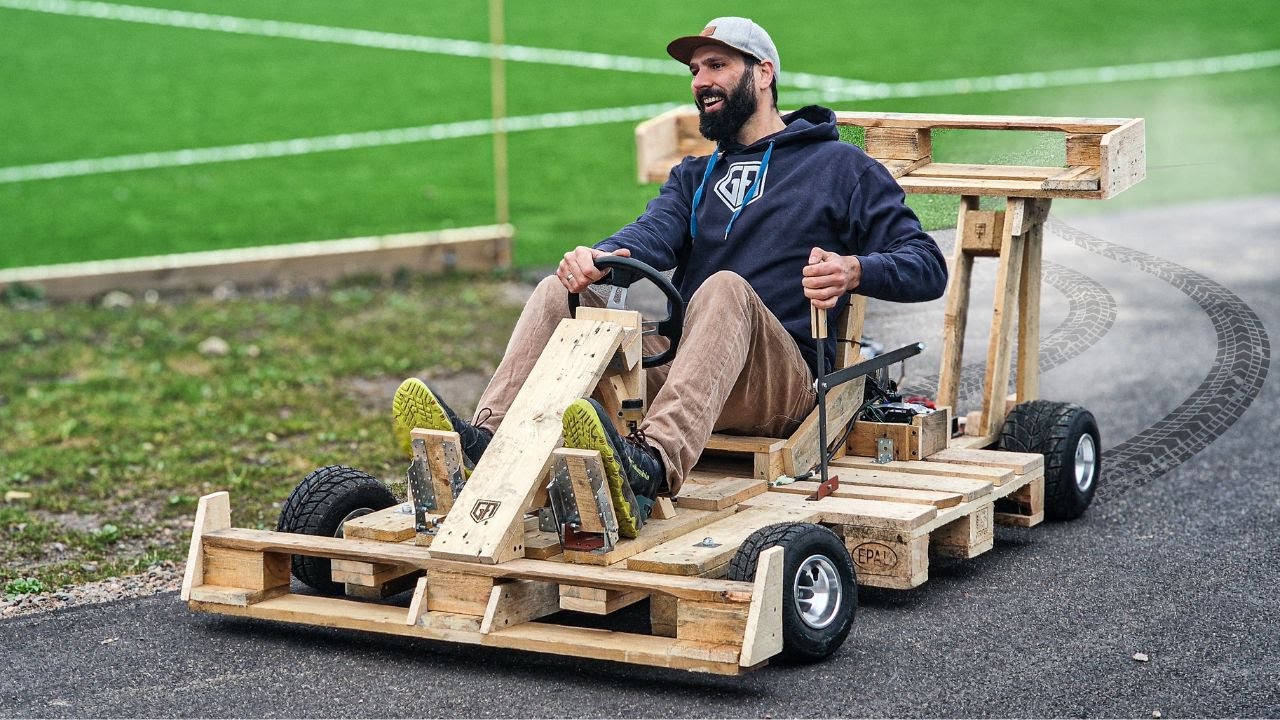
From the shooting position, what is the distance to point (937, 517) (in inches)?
229

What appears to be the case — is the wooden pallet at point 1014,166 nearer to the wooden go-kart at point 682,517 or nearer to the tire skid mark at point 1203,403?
the wooden go-kart at point 682,517

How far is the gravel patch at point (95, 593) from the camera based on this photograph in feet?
20.0

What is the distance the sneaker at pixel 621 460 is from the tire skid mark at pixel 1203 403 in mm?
2821

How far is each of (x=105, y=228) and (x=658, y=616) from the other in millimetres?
10021

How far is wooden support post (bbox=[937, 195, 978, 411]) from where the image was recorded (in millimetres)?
7074

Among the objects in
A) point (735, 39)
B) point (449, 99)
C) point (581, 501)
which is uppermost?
point (449, 99)

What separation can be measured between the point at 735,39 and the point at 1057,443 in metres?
2.11

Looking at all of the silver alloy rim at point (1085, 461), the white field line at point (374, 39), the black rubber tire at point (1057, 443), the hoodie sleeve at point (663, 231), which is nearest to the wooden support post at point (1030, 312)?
the black rubber tire at point (1057, 443)

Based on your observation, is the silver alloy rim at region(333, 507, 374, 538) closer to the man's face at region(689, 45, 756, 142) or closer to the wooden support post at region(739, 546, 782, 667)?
the wooden support post at region(739, 546, 782, 667)

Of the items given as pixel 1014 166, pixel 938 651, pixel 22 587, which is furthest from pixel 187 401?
pixel 938 651

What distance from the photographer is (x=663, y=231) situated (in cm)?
636

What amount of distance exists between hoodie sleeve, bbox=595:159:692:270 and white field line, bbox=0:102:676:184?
9.91 m

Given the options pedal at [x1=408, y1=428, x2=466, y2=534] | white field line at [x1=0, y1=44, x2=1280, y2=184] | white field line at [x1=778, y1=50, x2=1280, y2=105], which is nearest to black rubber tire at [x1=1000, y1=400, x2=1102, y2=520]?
pedal at [x1=408, y1=428, x2=466, y2=534]

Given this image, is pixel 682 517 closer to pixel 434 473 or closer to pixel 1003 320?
pixel 434 473
